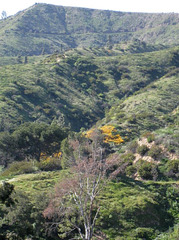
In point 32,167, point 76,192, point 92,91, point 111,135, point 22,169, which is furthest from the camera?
point 92,91

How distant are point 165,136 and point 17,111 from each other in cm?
3720

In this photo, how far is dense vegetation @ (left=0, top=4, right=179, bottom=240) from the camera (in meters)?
12.5

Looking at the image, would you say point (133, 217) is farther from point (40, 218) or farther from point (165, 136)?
point (165, 136)

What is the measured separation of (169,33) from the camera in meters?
182

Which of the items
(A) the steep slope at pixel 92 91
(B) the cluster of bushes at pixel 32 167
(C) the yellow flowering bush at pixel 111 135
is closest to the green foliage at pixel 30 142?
(C) the yellow flowering bush at pixel 111 135

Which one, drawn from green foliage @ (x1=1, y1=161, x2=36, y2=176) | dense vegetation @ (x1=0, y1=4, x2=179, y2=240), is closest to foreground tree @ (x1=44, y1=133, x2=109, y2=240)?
dense vegetation @ (x1=0, y1=4, x2=179, y2=240)

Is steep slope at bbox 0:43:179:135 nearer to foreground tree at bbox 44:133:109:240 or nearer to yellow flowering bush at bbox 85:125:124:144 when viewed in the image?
yellow flowering bush at bbox 85:125:124:144

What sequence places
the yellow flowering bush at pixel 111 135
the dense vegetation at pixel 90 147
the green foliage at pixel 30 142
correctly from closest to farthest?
1. the dense vegetation at pixel 90 147
2. the green foliage at pixel 30 142
3. the yellow flowering bush at pixel 111 135

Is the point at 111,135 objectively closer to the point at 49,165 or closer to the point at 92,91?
the point at 49,165

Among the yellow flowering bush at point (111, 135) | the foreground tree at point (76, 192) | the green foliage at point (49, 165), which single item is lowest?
the yellow flowering bush at point (111, 135)

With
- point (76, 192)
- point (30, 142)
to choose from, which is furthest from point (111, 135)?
point (76, 192)

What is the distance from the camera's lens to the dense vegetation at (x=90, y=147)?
12.5 metres

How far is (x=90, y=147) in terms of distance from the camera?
1675cm

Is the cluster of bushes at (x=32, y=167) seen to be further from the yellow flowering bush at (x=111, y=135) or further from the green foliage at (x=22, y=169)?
the yellow flowering bush at (x=111, y=135)
